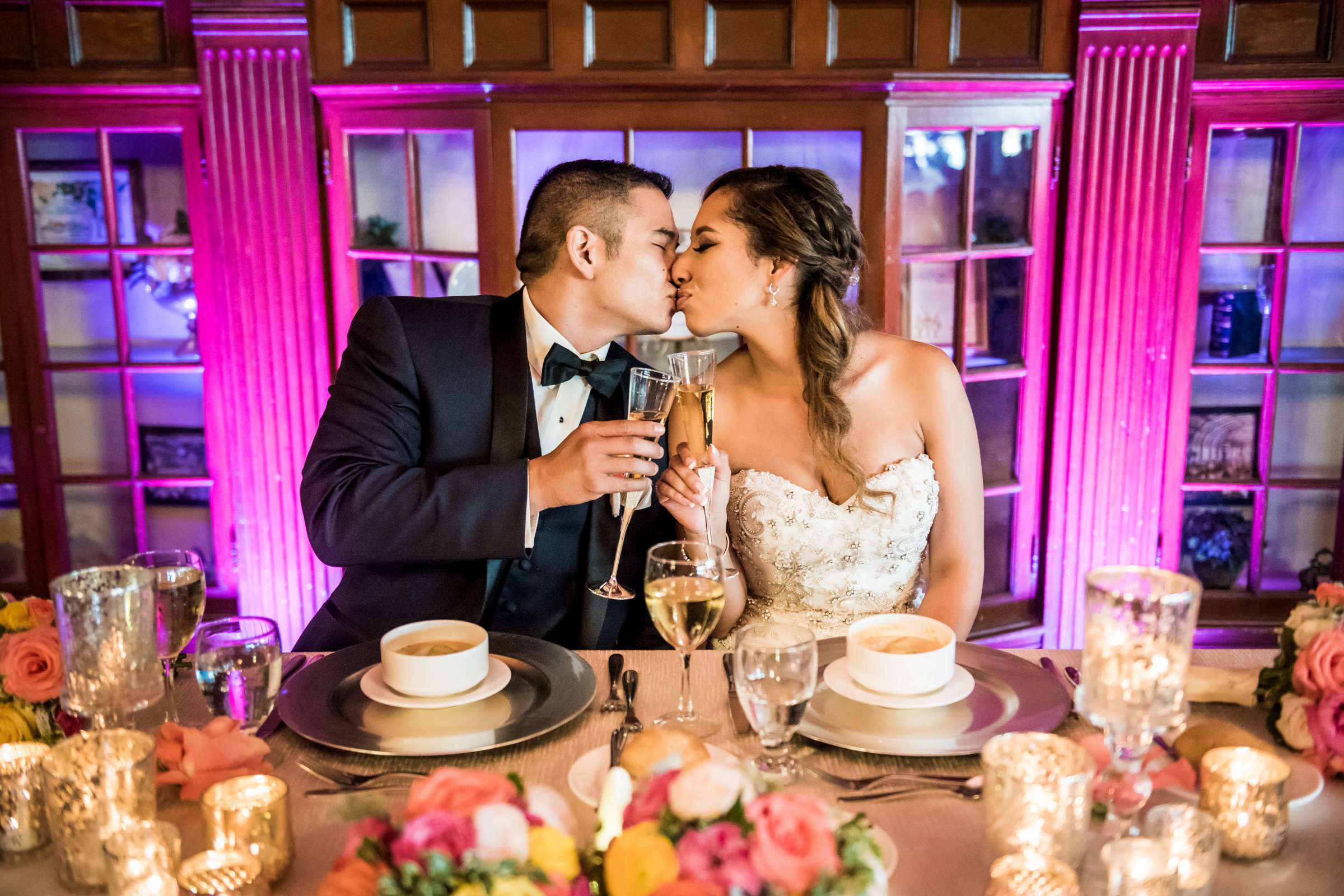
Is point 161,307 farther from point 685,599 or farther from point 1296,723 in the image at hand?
point 1296,723

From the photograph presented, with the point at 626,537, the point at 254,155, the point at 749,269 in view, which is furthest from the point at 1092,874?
the point at 254,155

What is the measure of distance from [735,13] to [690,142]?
406mm

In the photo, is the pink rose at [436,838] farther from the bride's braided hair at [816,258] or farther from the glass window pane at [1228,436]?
the glass window pane at [1228,436]

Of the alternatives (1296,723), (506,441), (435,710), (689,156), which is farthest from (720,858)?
(689,156)

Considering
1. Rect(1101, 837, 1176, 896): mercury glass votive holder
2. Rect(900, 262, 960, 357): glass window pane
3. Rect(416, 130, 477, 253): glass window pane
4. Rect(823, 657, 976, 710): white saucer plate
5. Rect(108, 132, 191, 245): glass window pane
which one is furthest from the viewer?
Rect(108, 132, 191, 245): glass window pane

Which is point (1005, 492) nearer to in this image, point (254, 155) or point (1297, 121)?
point (1297, 121)

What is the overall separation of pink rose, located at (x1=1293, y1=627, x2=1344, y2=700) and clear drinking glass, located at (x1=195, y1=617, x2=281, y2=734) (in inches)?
47.1

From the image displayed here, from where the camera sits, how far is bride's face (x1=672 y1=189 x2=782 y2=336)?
239 centimetres

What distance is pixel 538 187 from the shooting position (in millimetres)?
2562

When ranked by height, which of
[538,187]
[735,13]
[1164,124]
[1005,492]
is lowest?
[1005,492]

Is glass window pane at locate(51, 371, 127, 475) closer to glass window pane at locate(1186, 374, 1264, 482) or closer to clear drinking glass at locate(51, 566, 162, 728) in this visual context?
clear drinking glass at locate(51, 566, 162, 728)

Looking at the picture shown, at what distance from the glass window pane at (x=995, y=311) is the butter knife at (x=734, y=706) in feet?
7.98

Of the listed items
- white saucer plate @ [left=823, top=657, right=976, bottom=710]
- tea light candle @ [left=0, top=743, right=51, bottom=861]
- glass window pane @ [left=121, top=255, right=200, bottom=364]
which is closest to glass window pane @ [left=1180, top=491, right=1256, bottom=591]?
white saucer plate @ [left=823, top=657, right=976, bottom=710]

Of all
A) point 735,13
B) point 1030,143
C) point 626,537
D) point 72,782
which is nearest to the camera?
point 72,782
